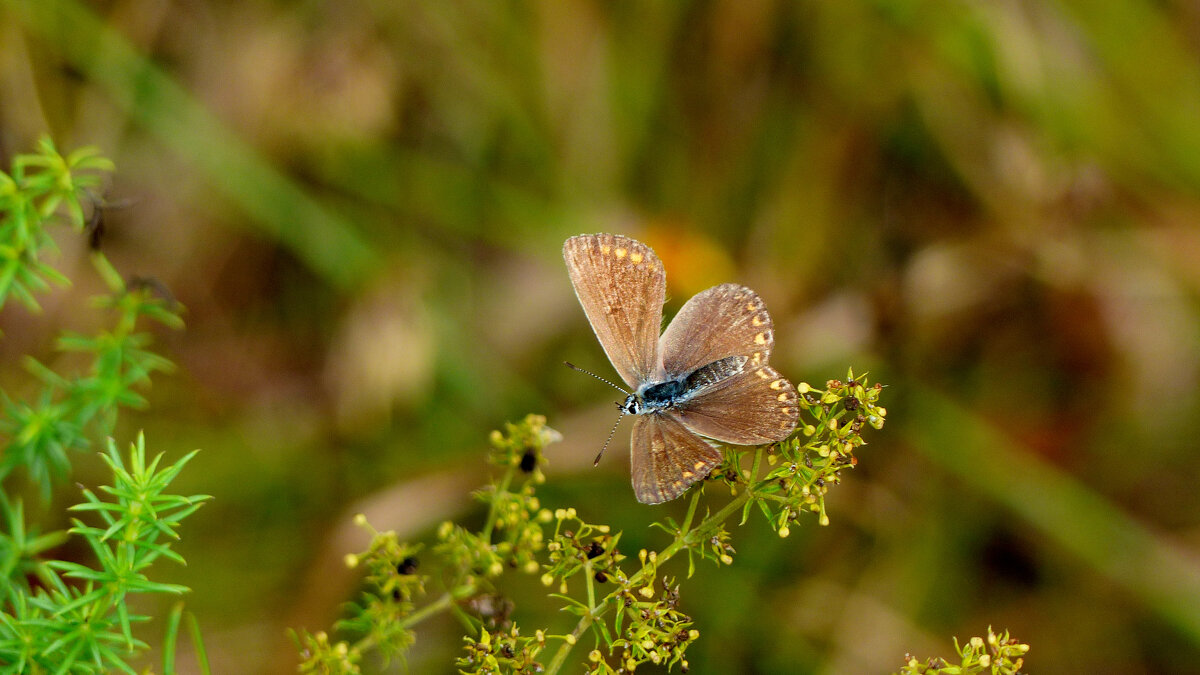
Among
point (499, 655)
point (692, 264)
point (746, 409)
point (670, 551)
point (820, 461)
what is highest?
point (692, 264)

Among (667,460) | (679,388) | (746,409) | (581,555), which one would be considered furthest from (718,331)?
(581,555)

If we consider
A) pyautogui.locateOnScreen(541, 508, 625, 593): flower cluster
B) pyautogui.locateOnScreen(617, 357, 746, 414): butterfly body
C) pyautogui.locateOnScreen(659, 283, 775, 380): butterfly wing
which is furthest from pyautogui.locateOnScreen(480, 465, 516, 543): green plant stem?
pyautogui.locateOnScreen(659, 283, 775, 380): butterfly wing

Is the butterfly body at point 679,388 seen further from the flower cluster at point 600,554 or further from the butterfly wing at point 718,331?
the flower cluster at point 600,554

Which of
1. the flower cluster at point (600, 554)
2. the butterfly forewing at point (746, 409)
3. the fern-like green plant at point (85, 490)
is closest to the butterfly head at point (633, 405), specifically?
the butterfly forewing at point (746, 409)

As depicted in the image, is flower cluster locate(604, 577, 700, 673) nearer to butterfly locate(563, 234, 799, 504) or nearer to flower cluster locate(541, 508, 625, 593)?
flower cluster locate(541, 508, 625, 593)

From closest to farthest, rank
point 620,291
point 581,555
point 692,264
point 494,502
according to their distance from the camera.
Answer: point 581,555 < point 494,502 < point 620,291 < point 692,264

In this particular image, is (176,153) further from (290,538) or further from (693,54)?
(693,54)

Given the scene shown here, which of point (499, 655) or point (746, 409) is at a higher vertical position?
point (746, 409)

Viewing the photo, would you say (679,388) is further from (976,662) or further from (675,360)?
(976,662)
